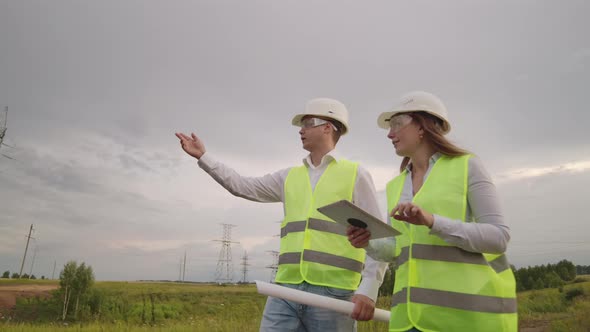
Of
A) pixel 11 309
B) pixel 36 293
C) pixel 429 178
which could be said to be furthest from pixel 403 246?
pixel 36 293

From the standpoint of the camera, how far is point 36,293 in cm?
4428

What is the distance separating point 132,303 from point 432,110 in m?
47.1

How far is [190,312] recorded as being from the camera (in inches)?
1869

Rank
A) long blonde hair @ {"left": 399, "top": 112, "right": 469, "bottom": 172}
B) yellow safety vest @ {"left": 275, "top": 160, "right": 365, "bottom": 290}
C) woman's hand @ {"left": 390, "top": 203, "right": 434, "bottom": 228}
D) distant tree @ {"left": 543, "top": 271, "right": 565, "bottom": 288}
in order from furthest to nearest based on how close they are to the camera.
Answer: distant tree @ {"left": 543, "top": 271, "right": 565, "bottom": 288} < yellow safety vest @ {"left": 275, "top": 160, "right": 365, "bottom": 290} < long blonde hair @ {"left": 399, "top": 112, "right": 469, "bottom": 172} < woman's hand @ {"left": 390, "top": 203, "right": 434, "bottom": 228}

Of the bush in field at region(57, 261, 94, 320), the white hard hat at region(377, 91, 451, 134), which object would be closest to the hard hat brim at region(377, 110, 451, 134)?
the white hard hat at region(377, 91, 451, 134)

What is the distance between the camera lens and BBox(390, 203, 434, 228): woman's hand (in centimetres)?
266

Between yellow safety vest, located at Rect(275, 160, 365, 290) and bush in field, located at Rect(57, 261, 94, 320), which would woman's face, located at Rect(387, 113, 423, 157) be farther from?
bush in field, located at Rect(57, 261, 94, 320)

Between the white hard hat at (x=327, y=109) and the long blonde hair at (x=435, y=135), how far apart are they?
5.35 ft

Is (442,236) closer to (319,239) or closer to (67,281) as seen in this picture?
(319,239)

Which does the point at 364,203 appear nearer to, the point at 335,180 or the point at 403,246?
the point at 335,180

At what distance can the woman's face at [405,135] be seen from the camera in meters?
3.31

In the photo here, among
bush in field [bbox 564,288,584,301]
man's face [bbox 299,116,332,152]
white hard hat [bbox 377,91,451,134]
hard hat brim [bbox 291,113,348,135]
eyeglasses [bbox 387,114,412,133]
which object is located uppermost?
hard hat brim [bbox 291,113,348,135]

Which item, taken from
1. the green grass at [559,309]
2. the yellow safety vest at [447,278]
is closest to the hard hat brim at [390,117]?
the yellow safety vest at [447,278]

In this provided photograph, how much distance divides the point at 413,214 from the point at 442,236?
260 mm
